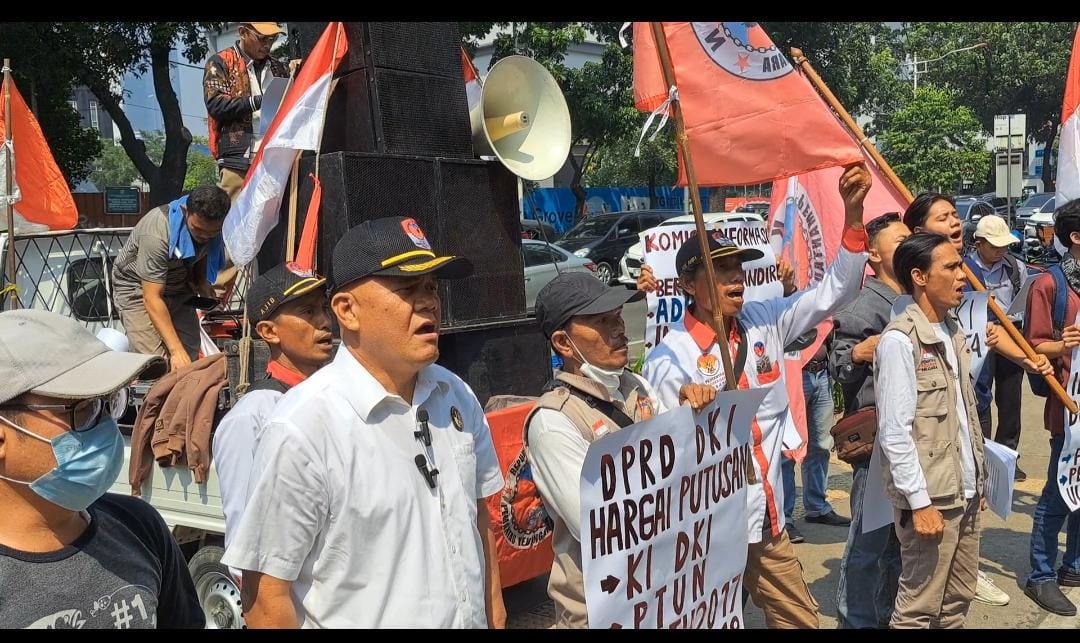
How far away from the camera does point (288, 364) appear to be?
3.77 metres

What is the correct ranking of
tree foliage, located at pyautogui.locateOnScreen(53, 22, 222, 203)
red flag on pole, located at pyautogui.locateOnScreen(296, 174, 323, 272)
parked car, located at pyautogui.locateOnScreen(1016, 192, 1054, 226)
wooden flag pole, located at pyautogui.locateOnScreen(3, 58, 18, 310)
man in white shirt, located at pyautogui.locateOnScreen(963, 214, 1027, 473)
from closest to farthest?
red flag on pole, located at pyautogui.locateOnScreen(296, 174, 323, 272) → man in white shirt, located at pyautogui.locateOnScreen(963, 214, 1027, 473) → wooden flag pole, located at pyautogui.locateOnScreen(3, 58, 18, 310) → tree foliage, located at pyautogui.locateOnScreen(53, 22, 222, 203) → parked car, located at pyautogui.locateOnScreen(1016, 192, 1054, 226)

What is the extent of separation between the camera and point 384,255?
247cm

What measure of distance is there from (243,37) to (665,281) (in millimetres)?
3167

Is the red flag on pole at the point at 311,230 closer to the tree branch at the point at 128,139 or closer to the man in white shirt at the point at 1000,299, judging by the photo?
the man in white shirt at the point at 1000,299

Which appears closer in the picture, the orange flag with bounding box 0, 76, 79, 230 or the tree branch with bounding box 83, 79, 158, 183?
the orange flag with bounding box 0, 76, 79, 230

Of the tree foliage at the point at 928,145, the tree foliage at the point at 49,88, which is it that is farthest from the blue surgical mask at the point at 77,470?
the tree foliage at the point at 928,145

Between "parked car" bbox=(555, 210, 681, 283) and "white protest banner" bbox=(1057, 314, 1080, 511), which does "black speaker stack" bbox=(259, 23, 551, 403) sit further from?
"parked car" bbox=(555, 210, 681, 283)

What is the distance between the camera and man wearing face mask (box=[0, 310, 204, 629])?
6.59ft

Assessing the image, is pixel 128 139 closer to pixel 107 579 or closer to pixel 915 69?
pixel 107 579

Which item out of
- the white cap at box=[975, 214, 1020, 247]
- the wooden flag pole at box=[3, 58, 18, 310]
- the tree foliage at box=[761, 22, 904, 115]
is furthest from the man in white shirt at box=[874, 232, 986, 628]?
the tree foliage at box=[761, 22, 904, 115]

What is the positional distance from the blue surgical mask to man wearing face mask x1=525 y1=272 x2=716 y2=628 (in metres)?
1.27

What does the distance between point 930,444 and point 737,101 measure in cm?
168
